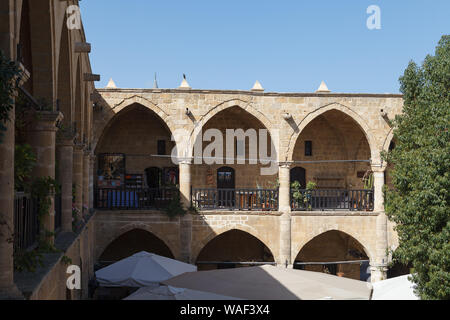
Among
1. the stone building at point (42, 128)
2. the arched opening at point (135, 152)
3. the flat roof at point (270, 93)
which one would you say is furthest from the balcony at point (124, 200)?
the stone building at point (42, 128)

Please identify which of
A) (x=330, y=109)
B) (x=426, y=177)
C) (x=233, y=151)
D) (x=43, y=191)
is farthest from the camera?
(x=233, y=151)

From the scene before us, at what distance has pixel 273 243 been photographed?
45.8 feet

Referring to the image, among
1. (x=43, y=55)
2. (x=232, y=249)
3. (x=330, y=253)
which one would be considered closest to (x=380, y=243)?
(x=330, y=253)

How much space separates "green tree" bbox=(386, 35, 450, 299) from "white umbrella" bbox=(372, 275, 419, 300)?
288 mm

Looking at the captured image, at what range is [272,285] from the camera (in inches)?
287

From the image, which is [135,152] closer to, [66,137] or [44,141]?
[66,137]

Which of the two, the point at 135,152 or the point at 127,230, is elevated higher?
the point at 135,152

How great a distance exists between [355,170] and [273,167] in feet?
9.91

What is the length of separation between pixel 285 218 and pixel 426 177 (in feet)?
17.7

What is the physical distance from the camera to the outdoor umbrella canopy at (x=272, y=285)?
6.99 metres

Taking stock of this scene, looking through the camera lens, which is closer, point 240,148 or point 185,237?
point 185,237

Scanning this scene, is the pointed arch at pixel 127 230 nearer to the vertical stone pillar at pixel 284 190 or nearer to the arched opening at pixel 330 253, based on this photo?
the vertical stone pillar at pixel 284 190

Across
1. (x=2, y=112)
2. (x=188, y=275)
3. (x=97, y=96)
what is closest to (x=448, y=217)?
(x=188, y=275)

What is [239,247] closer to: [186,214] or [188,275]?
[186,214]
